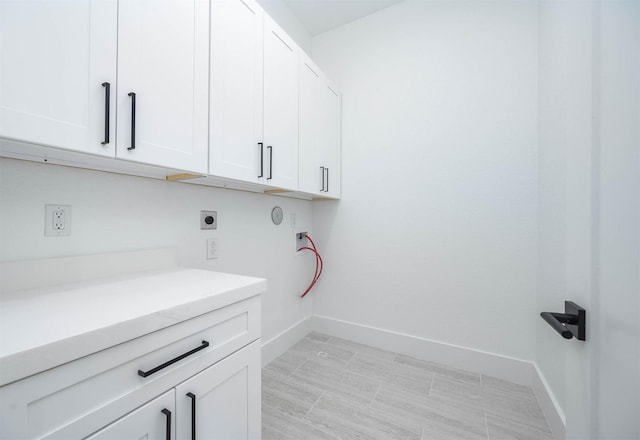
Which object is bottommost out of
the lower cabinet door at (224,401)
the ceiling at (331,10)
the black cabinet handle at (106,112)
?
the lower cabinet door at (224,401)

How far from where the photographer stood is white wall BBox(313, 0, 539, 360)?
172 cm

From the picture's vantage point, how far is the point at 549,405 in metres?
1.36

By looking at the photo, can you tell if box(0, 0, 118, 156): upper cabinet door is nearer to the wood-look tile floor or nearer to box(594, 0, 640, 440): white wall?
box(594, 0, 640, 440): white wall

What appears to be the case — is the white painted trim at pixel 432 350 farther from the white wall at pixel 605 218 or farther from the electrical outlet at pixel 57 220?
the electrical outlet at pixel 57 220

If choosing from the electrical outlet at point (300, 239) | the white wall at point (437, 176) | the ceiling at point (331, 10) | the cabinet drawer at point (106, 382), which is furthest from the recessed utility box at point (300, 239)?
the ceiling at point (331, 10)

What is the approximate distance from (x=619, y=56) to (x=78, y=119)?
1241mm

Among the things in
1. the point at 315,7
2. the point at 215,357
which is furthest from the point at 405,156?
the point at 215,357

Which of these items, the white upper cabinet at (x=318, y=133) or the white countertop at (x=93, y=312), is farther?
the white upper cabinet at (x=318, y=133)

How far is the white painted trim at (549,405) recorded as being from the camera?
1212 millimetres

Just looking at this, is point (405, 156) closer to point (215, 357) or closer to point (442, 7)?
point (442, 7)

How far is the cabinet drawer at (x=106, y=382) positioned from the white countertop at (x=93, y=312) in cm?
3

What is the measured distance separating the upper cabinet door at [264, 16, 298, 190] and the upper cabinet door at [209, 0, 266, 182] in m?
0.06

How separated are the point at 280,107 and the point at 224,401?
1.46 meters

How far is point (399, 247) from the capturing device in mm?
2092
